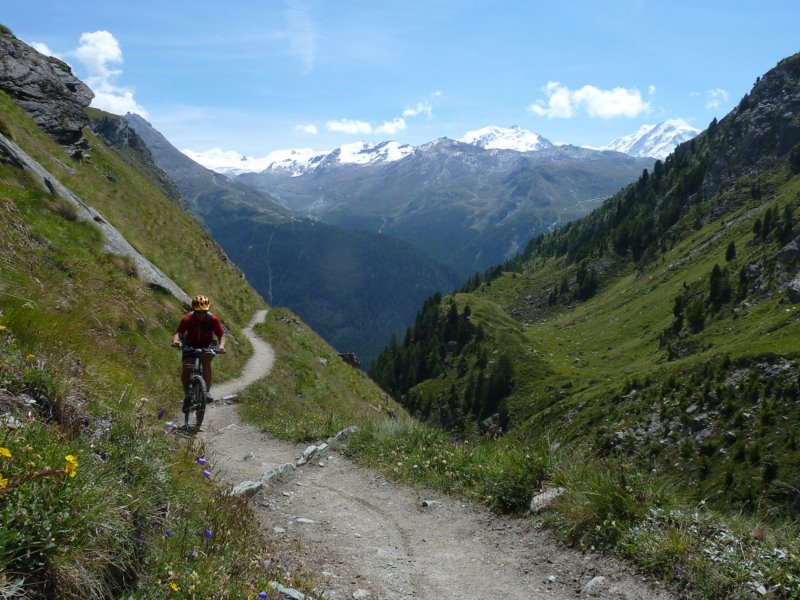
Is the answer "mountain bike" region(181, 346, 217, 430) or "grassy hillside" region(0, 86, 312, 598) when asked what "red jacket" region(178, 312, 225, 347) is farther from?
"grassy hillside" region(0, 86, 312, 598)

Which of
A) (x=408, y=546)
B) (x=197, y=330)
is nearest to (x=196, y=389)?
(x=197, y=330)

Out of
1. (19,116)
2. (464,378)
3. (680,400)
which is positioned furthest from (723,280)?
(19,116)

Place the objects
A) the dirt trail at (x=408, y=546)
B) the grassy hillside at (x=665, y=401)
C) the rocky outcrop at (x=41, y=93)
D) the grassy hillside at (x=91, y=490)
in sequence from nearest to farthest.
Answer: the grassy hillside at (x=91, y=490), the dirt trail at (x=408, y=546), the grassy hillside at (x=665, y=401), the rocky outcrop at (x=41, y=93)

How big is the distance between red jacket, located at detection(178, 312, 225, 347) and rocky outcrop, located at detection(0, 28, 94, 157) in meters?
34.8

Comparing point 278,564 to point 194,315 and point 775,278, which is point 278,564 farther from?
point 775,278

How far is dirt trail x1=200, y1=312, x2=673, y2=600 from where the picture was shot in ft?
22.4

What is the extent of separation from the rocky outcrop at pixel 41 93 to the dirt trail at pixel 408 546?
38.7m

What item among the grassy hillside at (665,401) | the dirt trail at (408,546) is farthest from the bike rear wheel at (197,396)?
the grassy hillside at (665,401)

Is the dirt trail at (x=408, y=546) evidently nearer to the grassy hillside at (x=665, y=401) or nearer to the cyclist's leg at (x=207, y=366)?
the grassy hillside at (x=665, y=401)

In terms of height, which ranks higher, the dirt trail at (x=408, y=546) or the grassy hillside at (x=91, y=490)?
the grassy hillside at (x=91, y=490)

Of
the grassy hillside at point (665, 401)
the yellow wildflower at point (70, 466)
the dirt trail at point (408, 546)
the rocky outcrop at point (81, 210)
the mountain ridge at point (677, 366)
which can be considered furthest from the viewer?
the mountain ridge at point (677, 366)

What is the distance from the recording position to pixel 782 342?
300 feet

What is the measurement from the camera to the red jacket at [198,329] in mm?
13156

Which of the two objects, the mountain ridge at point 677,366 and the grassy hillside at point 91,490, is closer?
the grassy hillside at point 91,490
